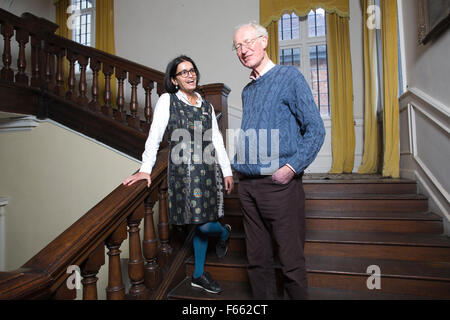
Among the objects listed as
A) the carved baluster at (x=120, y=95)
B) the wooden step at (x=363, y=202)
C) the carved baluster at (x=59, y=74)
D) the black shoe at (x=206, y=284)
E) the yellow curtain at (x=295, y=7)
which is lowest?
the black shoe at (x=206, y=284)

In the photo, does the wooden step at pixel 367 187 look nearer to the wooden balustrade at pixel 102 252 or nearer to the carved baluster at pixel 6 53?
the wooden balustrade at pixel 102 252

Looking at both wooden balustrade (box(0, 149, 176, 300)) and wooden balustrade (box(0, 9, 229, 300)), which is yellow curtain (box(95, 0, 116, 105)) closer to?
wooden balustrade (box(0, 9, 229, 300))

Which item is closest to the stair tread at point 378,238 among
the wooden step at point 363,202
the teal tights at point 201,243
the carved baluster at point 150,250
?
the wooden step at point 363,202

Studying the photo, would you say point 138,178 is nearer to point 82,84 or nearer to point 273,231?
point 273,231

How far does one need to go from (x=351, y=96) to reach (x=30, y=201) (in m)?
4.36

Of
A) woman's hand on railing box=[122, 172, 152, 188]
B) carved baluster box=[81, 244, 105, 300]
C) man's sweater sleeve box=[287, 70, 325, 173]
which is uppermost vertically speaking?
man's sweater sleeve box=[287, 70, 325, 173]

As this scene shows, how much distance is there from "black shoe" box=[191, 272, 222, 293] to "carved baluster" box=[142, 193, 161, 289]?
246 millimetres

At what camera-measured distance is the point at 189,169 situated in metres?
1.56

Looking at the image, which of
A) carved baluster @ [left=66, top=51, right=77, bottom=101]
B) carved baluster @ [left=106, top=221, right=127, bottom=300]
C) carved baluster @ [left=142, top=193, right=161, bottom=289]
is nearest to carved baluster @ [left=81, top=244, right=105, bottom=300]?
carved baluster @ [left=106, top=221, right=127, bottom=300]

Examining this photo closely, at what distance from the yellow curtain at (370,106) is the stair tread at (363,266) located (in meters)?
2.54

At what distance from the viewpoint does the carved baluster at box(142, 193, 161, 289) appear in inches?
59.0

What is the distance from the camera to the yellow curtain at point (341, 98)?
4.32m
